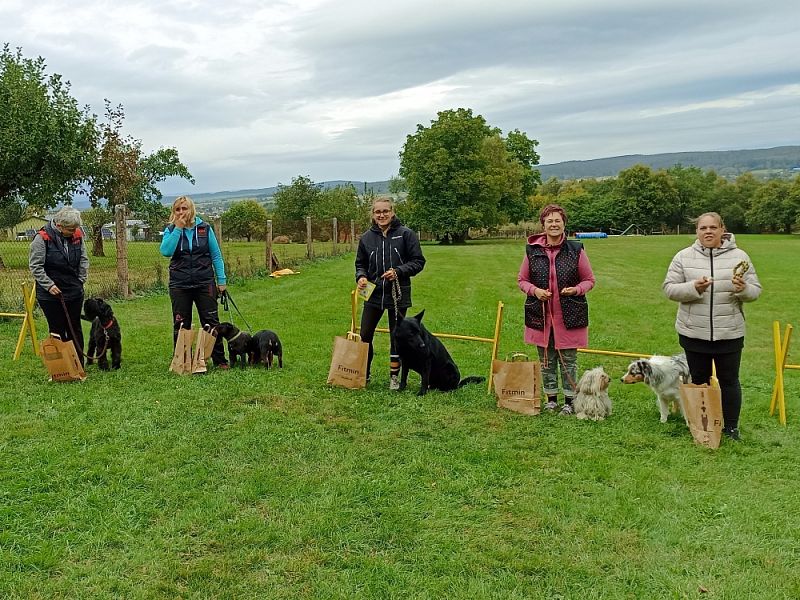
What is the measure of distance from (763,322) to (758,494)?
8.40 m

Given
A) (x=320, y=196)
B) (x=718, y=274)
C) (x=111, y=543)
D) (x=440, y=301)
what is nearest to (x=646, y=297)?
(x=440, y=301)

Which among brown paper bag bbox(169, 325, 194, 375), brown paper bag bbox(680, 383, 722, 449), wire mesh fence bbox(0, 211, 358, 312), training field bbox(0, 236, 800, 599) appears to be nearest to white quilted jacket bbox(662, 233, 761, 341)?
brown paper bag bbox(680, 383, 722, 449)

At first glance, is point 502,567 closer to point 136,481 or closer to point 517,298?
point 136,481

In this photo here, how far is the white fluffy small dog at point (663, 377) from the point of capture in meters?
5.15

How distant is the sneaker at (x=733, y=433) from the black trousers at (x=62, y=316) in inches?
240

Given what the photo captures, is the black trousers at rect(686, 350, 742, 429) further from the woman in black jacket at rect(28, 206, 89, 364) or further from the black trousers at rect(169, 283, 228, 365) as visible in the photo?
the woman in black jacket at rect(28, 206, 89, 364)

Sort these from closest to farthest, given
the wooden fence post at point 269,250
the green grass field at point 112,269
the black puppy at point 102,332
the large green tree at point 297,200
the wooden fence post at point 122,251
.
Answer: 1. the black puppy at point 102,332
2. the wooden fence post at point 122,251
3. the green grass field at point 112,269
4. the wooden fence post at point 269,250
5. the large green tree at point 297,200

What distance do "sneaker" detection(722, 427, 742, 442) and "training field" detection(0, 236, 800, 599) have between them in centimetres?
5

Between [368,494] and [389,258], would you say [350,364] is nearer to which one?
[389,258]

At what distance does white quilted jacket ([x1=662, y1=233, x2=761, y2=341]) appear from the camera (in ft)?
14.5

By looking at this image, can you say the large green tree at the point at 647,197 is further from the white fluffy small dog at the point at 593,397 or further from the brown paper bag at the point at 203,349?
the brown paper bag at the point at 203,349

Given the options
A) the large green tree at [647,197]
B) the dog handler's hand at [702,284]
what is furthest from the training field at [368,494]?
the large green tree at [647,197]

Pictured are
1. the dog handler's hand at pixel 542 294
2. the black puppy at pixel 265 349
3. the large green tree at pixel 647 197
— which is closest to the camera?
the dog handler's hand at pixel 542 294

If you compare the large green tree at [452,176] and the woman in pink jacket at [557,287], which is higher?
the large green tree at [452,176]
